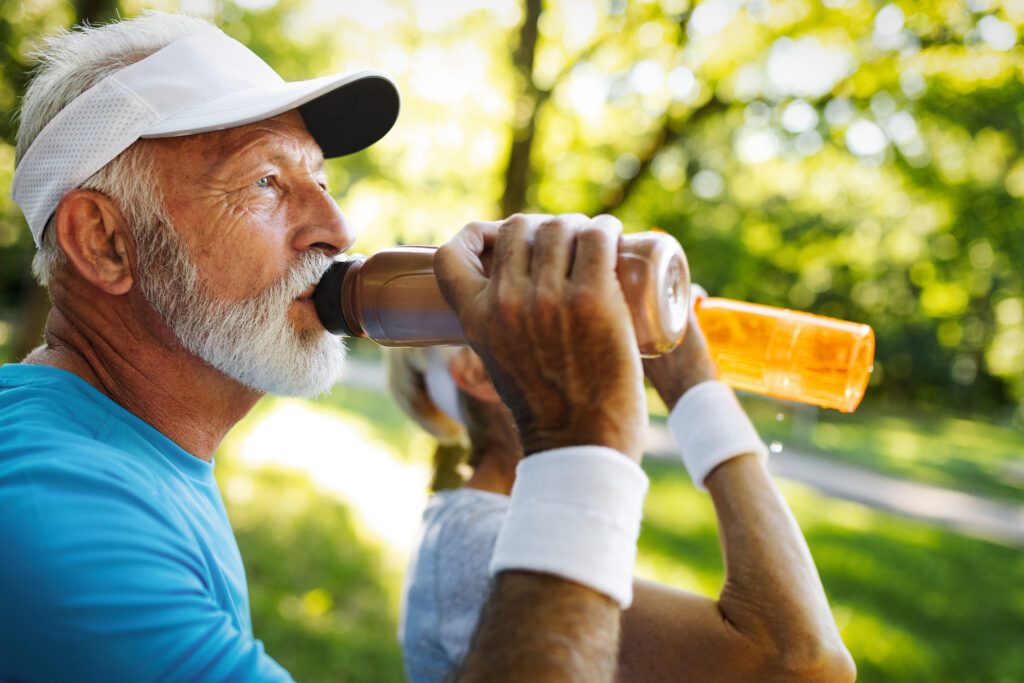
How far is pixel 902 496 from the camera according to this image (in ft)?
40.0

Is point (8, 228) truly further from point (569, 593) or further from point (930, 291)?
point (569, 593)

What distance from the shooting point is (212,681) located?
109 cm

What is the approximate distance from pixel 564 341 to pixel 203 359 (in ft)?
2.59

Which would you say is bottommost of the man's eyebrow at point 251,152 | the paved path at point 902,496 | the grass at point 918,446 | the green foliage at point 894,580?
the grass at point 918,446

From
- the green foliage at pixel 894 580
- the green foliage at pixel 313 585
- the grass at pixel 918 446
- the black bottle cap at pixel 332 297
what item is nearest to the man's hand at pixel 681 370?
the black bottle cap at pixel 332 297

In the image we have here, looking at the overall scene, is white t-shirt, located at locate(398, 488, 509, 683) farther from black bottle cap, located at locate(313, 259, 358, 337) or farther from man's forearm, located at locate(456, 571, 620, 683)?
man's forearm, located at locate(456, 571, 620, 683)

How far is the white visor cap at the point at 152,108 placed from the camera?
4.83ft

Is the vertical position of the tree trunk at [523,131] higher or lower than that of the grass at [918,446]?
higher

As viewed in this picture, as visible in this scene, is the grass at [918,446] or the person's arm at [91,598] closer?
the person's arm at [91,598]

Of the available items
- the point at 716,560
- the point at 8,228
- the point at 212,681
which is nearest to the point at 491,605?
the point at 212,681

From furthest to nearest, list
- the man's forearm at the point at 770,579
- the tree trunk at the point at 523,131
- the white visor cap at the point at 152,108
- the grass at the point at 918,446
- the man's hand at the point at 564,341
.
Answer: the grass at the point at 918,446
the tree trunk at the point at 523,131
the man's forearm at the point at 770,579
the white visor cap at the point at 152,108
the man's hand at the point at 564,341

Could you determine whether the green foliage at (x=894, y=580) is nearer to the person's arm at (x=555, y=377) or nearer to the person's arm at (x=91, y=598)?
the person's arm at (x=555, y=377)

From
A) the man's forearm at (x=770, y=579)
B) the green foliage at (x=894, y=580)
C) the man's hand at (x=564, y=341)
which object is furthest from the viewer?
the green foliage at (x=894, y=580)

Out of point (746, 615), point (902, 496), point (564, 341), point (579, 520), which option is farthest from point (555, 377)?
point (902, 496)
